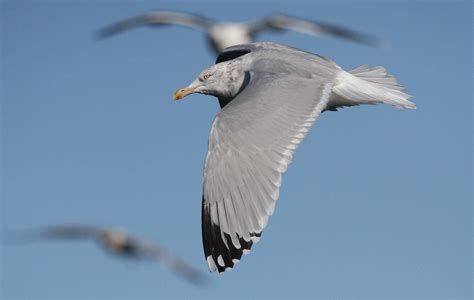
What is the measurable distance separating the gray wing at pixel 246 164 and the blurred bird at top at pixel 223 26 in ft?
14.6

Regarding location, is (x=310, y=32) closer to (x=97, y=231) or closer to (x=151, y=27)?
(x=151, y=27)

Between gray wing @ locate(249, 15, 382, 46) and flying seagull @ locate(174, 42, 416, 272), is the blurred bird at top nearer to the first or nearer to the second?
gray wing @ locate(249, 15, 382, 46)

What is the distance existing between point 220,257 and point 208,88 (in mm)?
1258

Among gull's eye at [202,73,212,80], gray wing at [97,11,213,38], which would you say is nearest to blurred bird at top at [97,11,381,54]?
gray wing at [97,11,213,38]

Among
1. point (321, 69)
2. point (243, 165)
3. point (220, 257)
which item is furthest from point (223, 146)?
point (321, 69)

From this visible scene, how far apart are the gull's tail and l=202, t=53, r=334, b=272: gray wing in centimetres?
30

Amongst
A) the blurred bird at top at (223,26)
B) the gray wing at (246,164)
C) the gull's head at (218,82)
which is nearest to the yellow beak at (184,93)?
the gull's head at (218,82)

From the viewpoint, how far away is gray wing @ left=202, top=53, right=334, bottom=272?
413 cm

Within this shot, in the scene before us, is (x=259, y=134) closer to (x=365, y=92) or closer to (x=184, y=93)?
(x=365, y=92)

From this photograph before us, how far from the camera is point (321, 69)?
192 inches

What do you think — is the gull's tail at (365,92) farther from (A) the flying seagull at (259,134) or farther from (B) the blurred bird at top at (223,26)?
(B) the blurred bird at top at (223,26)

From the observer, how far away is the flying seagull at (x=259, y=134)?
4.15 metres

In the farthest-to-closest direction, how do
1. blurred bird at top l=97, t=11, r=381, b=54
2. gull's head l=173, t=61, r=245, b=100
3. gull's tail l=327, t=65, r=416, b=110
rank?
blurred bird at top l=97, t=11, r=381, b=54 < gull's head l=173, t=61, r=245, b=100 < gull's tail l=327, t=65, r=416, b=110

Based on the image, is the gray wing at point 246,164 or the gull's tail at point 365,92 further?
the gull's tail at point 365,92
